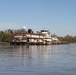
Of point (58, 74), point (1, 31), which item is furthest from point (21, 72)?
point (1, 31)

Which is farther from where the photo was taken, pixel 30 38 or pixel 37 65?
pixel 30 38

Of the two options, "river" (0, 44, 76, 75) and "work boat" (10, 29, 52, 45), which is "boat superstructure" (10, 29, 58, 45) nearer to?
"work boat" (10, 29, 52, 45)

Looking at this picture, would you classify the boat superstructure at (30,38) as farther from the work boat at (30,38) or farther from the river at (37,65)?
the river at (37,65)

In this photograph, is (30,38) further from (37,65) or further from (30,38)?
(37,65)

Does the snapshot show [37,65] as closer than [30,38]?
Yes

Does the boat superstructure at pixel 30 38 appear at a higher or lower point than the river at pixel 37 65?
higher

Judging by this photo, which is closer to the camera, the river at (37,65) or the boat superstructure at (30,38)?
the river at (37,65)

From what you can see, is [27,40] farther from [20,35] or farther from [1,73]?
[1,73]

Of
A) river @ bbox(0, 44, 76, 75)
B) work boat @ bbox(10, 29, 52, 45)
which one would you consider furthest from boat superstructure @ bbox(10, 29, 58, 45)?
river @ bbox(0, 44, 76, 75)

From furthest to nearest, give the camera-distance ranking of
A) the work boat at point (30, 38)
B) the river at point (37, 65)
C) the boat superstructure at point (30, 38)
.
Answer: the boat superstructure at point (30, 38)
the work boat at point (30, 38)
the river at point (37, 65)

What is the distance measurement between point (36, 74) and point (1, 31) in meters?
123

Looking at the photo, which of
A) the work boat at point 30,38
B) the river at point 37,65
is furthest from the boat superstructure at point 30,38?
the river at point 37,65

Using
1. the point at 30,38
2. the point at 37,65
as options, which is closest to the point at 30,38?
the point at 30,38

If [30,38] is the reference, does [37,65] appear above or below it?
below
